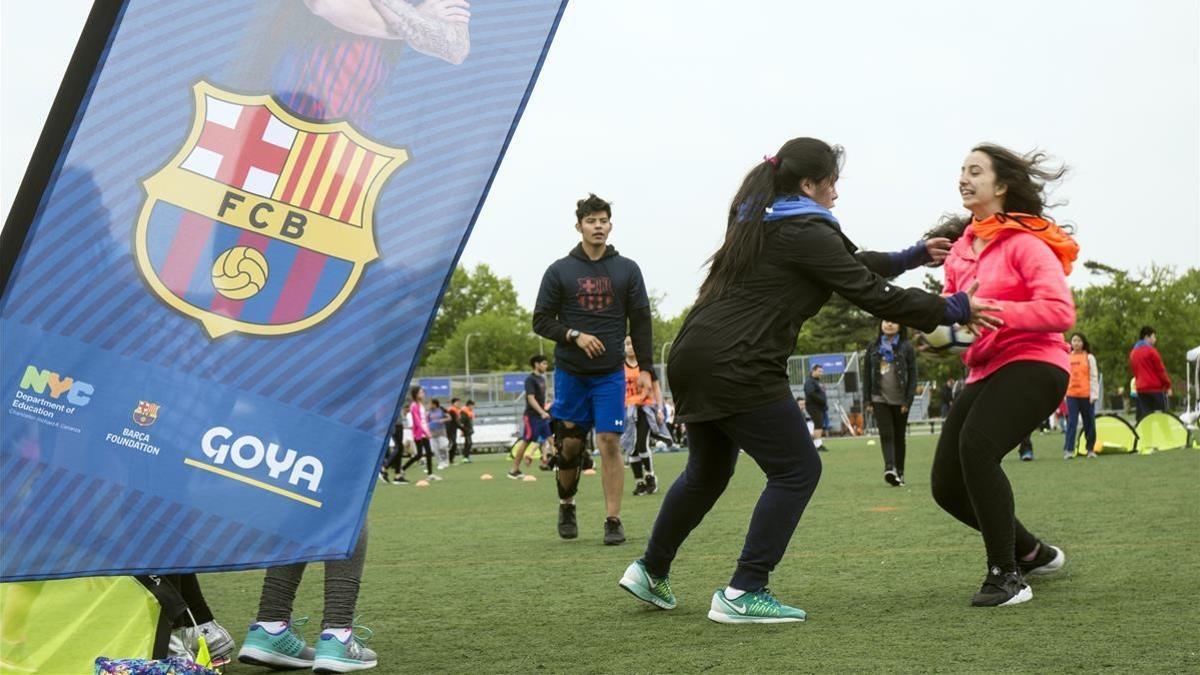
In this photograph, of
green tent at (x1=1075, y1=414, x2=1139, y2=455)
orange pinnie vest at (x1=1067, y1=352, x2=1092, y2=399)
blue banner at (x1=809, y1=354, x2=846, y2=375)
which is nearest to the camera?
orange pinnie vest at (x1=1067, y1=352, x2=1092, y2=399)

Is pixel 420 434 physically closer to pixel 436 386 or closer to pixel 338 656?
pixel 338 656

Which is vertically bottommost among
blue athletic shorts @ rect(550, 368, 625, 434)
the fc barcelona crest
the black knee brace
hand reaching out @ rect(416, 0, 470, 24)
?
the fc barcelona crest

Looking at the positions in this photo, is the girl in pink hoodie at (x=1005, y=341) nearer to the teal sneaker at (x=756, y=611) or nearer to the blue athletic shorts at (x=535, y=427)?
the teal sneaker at (x=756, y=611)

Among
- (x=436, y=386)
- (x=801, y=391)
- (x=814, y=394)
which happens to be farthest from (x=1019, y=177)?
(x=436, y=386)

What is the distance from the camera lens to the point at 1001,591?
5121 mm

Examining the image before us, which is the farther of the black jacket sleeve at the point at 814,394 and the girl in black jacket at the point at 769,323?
the black jacket sleeve at the point at 814,394

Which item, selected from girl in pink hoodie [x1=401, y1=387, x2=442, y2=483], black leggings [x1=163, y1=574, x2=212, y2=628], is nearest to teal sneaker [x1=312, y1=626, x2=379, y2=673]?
black leggings [x1=163, y1=574, x2=212, y2=628]

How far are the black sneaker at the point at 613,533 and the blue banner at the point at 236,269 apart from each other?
18.7 feet

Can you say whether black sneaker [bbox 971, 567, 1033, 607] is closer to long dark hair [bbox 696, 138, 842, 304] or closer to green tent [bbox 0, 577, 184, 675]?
long dark hair [bbox 696, 138, 842, 304]

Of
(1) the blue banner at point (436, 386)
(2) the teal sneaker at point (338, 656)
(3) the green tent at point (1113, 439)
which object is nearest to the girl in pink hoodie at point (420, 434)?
(3) the green tent at point (1113, 439)

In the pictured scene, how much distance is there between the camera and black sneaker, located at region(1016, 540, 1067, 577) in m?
5.78

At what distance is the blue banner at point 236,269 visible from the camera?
8.39 ft

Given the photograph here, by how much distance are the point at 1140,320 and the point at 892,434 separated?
61.9 metres

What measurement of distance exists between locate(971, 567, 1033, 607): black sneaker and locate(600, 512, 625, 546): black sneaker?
3403mm
